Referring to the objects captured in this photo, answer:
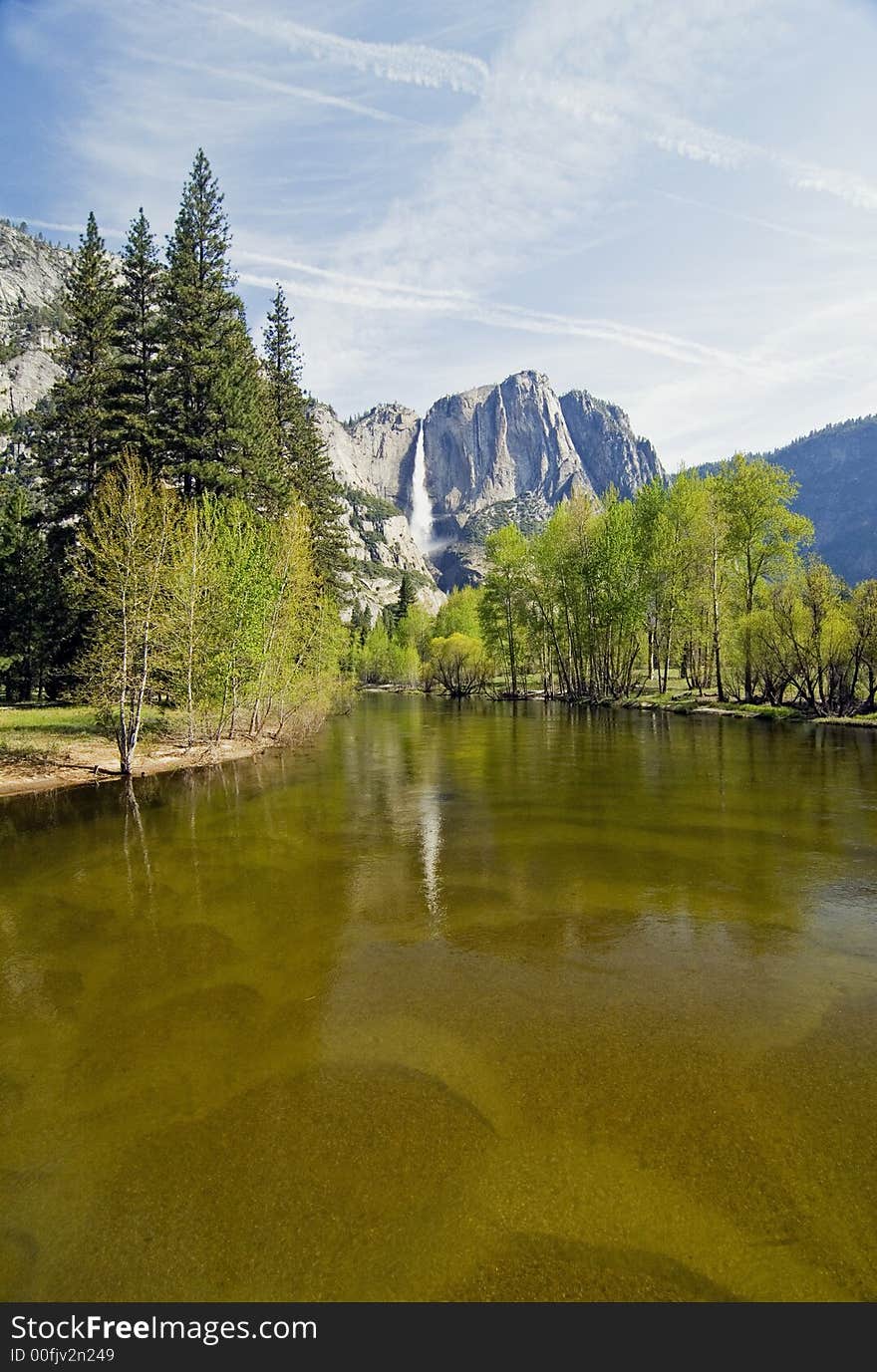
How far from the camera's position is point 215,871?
1334 cm

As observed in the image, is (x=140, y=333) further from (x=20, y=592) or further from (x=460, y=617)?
(x=460, y=617)

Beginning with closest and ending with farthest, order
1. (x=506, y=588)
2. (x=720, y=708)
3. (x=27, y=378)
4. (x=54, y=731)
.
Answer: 1. (x=54, y=731)
2. (x=720, y=708)
3. (x=506, y=588)
4. (x=27, y=378)

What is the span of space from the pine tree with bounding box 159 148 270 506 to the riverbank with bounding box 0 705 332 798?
16.3 meters

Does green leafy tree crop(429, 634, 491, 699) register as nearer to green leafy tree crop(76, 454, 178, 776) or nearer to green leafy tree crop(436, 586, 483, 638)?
green leafy tree crop(436, 586, 483, 638)

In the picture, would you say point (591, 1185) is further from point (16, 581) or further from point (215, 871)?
point (16, 581)

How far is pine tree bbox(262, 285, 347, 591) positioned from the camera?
5219cm

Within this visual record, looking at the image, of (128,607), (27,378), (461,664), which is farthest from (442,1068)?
A: (27,378)

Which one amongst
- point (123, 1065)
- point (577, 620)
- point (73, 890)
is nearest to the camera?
point (123, 1065)

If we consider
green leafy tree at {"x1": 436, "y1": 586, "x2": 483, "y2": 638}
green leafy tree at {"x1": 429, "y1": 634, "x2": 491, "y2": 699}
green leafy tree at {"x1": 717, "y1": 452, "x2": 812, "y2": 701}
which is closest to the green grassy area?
green leafy tree at {"x1": 717, "y1": 452, "x2": 812, "y2": 701}

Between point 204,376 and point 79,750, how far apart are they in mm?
25239

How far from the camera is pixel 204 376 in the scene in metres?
39.4

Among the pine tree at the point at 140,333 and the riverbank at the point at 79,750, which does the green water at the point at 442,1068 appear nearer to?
the riverbank at the point at 79,750

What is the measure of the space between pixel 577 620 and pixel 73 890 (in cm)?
5611
